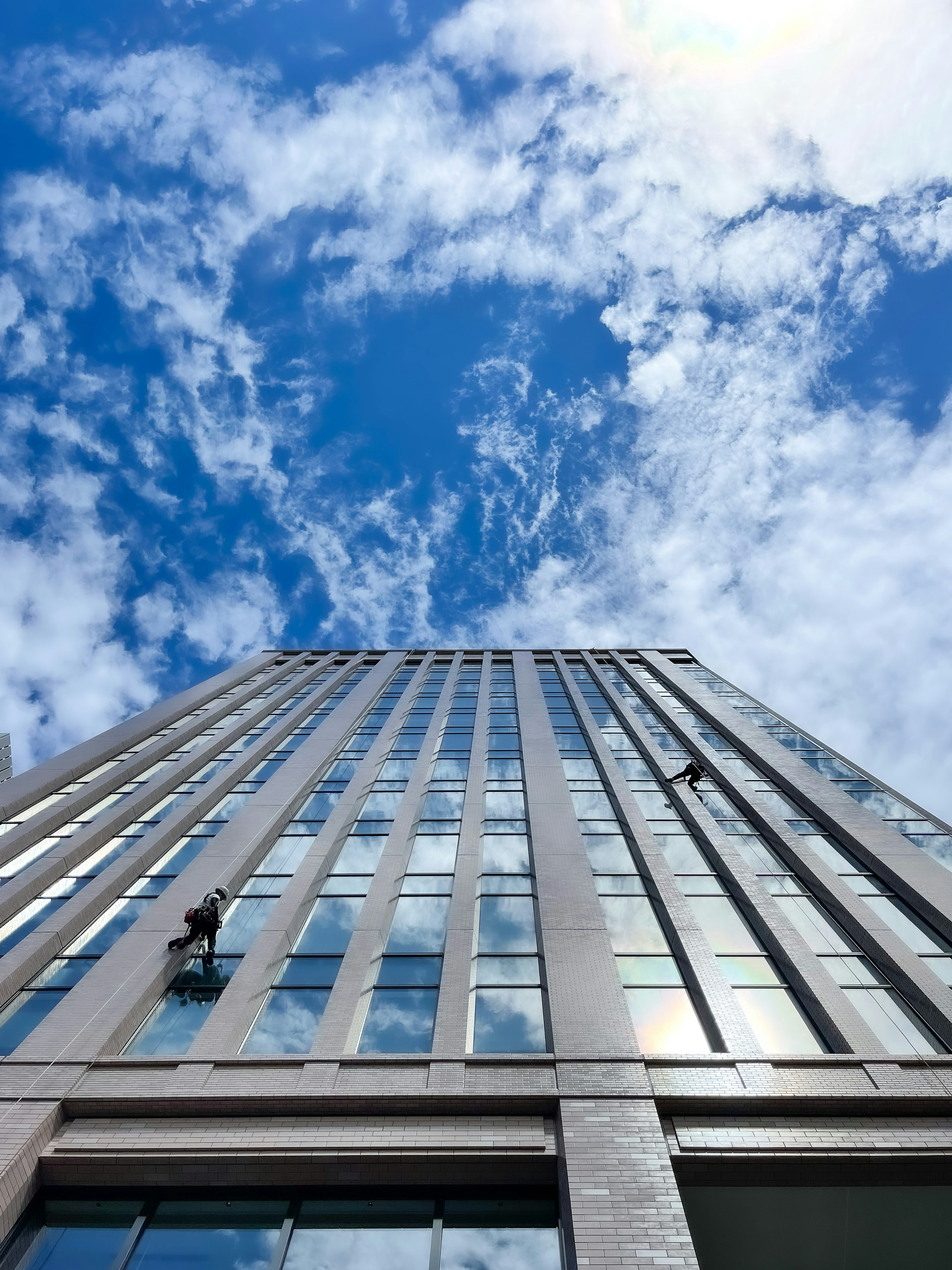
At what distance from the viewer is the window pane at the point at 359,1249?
8.91 meters

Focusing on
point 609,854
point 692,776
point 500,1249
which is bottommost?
point 500,1249

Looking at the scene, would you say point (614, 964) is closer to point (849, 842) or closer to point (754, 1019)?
point (754, 1019)

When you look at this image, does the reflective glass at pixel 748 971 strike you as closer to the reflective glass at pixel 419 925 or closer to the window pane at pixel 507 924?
the window pane at pixel 507 924

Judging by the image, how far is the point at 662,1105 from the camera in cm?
1004

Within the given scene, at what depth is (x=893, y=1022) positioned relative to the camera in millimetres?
12414

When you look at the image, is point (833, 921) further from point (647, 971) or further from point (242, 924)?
point (242, 924)

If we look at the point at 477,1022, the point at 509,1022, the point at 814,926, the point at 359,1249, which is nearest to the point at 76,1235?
the point at 359,1249

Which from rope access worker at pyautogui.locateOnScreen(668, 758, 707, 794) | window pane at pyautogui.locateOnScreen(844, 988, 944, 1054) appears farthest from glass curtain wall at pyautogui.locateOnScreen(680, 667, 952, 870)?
window pane at pyautogui.locateOnScreen(844, 988, 944, 1054)

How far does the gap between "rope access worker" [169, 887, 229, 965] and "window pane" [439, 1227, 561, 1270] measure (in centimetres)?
698

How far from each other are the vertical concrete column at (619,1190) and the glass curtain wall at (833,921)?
4.05 meters

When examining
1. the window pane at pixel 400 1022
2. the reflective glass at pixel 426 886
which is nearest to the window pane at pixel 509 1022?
the window pane at pixel 400 1022

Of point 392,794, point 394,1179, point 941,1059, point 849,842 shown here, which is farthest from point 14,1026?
point 849,842

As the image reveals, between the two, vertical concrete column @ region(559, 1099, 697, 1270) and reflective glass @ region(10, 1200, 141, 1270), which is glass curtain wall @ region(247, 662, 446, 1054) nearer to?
reflective glass @ region(10, 1200, 141, 1270)

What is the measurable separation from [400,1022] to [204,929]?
456 centimetres
